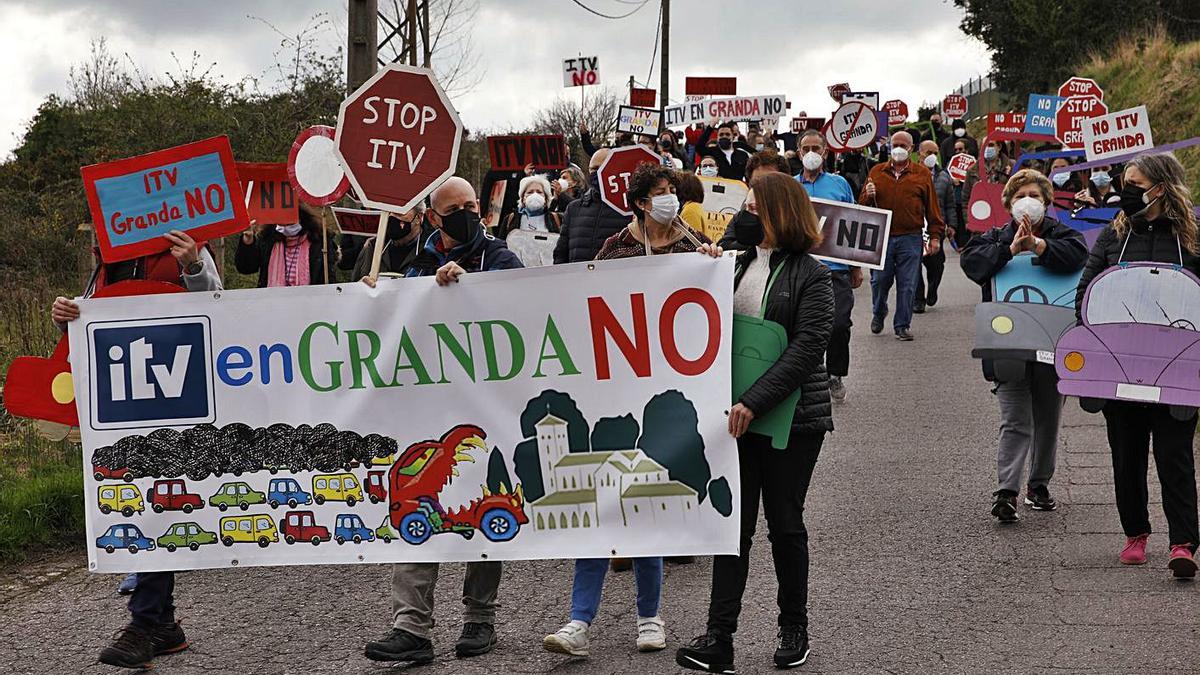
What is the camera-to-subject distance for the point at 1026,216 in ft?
26.7

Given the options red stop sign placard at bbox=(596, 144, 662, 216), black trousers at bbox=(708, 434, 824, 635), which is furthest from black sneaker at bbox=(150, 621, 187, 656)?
red stop sign placard at bbox=(596, 144, 662, 216)

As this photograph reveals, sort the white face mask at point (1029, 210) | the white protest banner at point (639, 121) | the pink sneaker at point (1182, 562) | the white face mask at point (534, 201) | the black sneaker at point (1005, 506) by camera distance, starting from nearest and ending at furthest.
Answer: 1. the pink sneaker at point (1182, 562)
2. the white face mask at point (1029, 210)
3. the black sneaker at point (1005, 506)
4. the white face mask at point (534, 201)
5. the white protest banner at point (639, 121)

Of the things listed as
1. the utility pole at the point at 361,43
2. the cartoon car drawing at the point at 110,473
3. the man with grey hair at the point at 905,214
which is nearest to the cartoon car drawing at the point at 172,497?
the cartoon car drawing at the point at 110,473

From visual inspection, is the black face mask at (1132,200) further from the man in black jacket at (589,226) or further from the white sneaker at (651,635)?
the white sneaker at (651,635)

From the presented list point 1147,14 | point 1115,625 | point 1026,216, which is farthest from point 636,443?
point 1147,14

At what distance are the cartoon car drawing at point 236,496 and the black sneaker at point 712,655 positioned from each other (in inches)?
72.4

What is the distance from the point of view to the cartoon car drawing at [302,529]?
6051 millimetres

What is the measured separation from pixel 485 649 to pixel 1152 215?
12.7ft

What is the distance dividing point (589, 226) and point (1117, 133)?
714 centimetres

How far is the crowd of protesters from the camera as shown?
19.4 ft

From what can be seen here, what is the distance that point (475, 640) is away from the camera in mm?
6262

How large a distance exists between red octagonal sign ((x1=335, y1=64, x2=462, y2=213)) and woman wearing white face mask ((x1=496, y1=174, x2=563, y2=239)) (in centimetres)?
638

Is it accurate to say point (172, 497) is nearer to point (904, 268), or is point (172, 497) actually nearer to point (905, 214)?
point (904, 268)

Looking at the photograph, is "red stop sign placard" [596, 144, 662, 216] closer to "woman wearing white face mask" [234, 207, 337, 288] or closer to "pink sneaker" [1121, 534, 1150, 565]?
"woman wearing white face mask" [234, 207, 337, 288]
